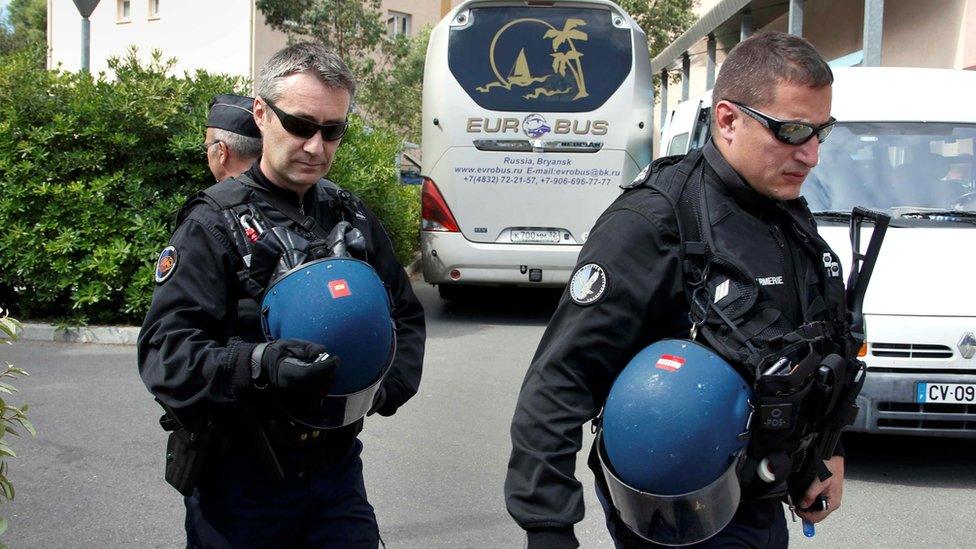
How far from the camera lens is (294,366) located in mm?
2156

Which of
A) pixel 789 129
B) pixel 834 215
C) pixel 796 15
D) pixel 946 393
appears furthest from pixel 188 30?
pixel 789 129

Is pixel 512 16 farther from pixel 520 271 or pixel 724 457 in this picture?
pixel 724 457

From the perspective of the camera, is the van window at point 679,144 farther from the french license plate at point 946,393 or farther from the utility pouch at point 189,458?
the utility pouch at point 189,458

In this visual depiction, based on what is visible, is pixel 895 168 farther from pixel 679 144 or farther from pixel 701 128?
pixel 679 144

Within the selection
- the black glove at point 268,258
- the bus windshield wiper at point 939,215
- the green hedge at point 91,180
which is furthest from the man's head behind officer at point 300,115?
the green hedge at point 91,180

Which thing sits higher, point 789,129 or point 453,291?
point 789,129

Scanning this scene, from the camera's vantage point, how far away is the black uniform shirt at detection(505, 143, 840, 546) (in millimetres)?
2090

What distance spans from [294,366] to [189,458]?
492mm

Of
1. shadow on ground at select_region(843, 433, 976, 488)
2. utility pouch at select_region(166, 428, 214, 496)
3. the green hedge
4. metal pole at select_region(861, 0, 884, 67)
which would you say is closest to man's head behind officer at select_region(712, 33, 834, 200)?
utility pouch at select_region(166, 428, 214, 496)

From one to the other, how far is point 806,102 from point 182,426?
5.47 feet

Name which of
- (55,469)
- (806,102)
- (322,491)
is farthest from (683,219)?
(55,469)

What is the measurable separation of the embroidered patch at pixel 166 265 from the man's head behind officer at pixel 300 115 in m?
0.35

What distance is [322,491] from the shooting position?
101 inches

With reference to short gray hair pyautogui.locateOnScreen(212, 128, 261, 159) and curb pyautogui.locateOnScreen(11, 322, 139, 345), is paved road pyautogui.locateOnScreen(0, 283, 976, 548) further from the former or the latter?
short gray hair pyautogui.locateOnScreen(212, 128, 261, 159)
